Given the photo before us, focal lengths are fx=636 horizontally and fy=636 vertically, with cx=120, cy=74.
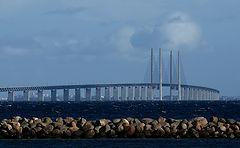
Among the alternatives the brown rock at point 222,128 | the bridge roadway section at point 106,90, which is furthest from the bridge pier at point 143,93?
the brown rock at point 222,128

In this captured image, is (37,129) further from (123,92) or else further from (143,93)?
(123,92)

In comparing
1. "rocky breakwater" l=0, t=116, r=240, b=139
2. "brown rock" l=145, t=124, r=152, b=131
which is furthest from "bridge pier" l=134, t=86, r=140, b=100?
"brown rock" l=145, t=124, r=152, b=131

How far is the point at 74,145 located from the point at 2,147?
97.4 inches

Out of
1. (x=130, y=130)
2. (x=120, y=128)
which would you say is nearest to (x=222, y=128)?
(x=130, y=130)

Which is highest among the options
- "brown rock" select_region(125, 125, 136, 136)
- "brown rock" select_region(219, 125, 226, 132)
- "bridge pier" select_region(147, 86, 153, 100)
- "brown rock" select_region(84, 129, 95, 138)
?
"bridge pier" select_region(147, 86, 153, 100)

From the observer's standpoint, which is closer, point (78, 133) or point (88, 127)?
point (78, 133)

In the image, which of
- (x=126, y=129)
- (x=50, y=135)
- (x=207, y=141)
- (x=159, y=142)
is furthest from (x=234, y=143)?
(x=50, y=135)

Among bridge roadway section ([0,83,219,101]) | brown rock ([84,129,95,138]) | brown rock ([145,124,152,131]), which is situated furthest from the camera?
bridge roadway section ([0,83,219,101])

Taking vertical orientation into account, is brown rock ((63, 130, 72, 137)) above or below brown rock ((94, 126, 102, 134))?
below

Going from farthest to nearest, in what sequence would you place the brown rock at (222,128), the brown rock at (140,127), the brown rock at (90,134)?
1. the brown rock at (222,128)
2. the brown rock at (140,127)
3. the brown rock at (90,134)

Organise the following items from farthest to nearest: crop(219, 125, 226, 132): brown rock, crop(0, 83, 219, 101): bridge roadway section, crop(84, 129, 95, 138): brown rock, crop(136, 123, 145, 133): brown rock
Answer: crop(0, 83, 219, 101): bridge roadway section
crop(219, 125, 226, 132): brown rock
crop(136, 123, 145, 133): brown rock
crop(84, 129, 95, 138): brown rock

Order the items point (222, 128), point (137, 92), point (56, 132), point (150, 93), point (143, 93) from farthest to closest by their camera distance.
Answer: point (137, 92), point (143, 93), point (150, 93), point (222, 128), point (56, 132)

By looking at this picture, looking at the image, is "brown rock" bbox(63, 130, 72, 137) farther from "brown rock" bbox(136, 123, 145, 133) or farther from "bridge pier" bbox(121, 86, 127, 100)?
"bridge pier" bbox(121, 86, 127, 100)

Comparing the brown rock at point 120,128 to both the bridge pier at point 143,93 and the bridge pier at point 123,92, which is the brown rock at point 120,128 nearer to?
the bridge pier at point 143,93
